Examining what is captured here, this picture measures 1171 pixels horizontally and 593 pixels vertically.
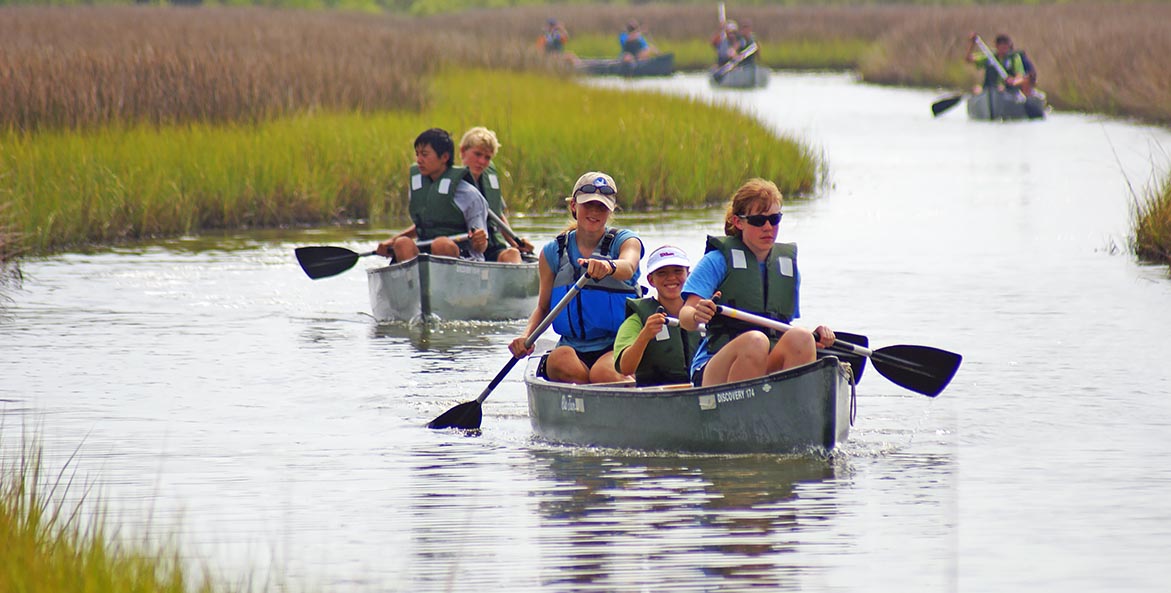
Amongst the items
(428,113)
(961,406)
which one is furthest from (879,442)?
(428,113)

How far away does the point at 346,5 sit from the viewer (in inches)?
3054

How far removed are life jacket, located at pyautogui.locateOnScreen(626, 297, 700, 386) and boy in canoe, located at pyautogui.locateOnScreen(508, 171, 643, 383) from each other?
13 cm

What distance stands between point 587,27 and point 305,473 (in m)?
51.9

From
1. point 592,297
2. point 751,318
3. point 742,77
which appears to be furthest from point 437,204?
point 742,77

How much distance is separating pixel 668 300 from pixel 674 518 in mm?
1580

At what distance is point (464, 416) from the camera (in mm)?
9953

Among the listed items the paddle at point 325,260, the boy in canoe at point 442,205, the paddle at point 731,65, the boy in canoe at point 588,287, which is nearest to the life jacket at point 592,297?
the boy in canoe at point 588,287

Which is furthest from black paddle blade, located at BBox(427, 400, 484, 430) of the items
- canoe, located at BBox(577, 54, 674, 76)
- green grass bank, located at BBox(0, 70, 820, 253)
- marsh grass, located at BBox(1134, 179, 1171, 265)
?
canoe, located at BBox(577, 54, 674, 76)

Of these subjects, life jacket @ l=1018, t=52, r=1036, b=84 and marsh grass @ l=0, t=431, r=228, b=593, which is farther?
life jacket @ l=1018, t=52, r=1036, b=84

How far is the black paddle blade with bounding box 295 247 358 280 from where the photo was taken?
14.7 metres

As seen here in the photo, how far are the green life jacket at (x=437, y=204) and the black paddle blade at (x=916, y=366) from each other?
200 inches

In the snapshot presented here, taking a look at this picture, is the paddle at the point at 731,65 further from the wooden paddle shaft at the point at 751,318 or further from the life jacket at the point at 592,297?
the wooden paddle shaft at the point at 751,318

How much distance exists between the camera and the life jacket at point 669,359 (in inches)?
365

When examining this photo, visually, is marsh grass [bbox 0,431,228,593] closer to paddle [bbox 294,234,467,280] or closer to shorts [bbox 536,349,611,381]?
shorts [bbox 536,349,611,381]
